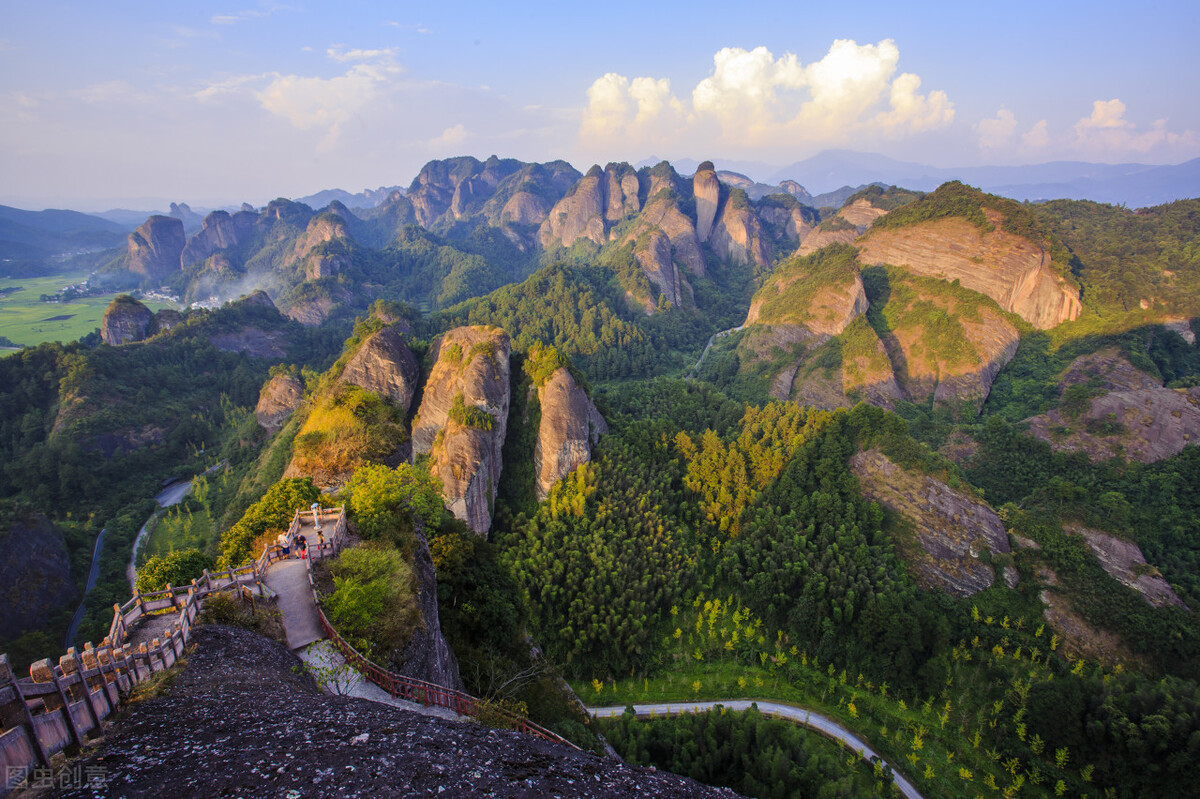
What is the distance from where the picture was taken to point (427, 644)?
16703 mm

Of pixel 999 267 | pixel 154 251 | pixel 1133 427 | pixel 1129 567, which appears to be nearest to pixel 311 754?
pixel 1129 567

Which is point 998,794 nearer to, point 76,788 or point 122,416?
point 76,788

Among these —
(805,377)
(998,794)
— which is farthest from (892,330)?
(998,794)

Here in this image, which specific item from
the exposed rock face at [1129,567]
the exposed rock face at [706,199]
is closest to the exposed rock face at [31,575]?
the exposed rock face at [1129,567]

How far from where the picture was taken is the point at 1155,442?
148ft

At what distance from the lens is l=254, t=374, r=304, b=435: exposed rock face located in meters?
62.9

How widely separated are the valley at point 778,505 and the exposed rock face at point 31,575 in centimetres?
22

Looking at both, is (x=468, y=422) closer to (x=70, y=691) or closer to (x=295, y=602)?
(x=295, y=602)

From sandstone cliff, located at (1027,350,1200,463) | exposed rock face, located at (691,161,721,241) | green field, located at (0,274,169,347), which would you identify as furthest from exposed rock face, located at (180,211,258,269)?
sandstone cliff, located at (1027,350,1200,463)

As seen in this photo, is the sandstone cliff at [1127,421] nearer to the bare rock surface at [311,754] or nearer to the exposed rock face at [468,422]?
the exposed rock face at [468,422]

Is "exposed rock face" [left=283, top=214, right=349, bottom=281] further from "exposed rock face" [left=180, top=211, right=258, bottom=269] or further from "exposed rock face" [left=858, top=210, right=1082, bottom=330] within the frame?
"exposed rock face" [left=858, top=210, right=1082, bottom=330]

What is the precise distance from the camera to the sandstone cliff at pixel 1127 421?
44844 mm

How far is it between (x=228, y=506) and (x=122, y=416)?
29881 millimetres

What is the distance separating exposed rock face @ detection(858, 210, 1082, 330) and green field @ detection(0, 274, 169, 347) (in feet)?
509
